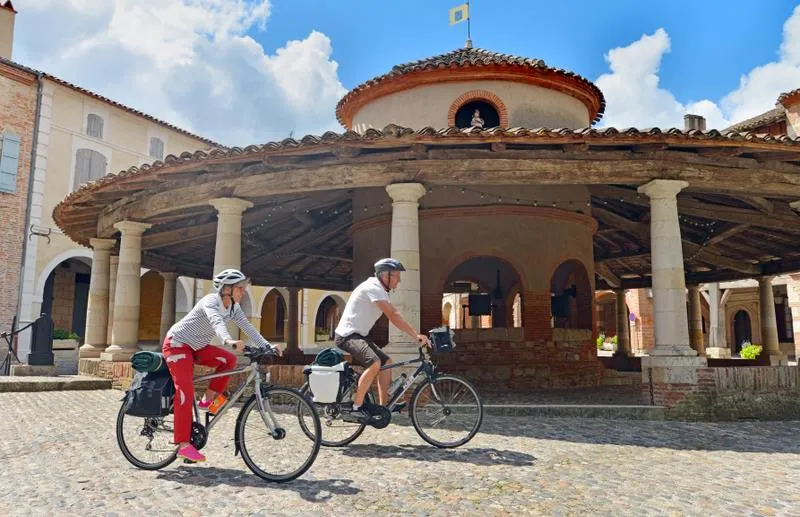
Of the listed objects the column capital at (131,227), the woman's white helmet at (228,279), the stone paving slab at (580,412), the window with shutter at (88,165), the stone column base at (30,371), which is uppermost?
the window with shutter at (88,165)

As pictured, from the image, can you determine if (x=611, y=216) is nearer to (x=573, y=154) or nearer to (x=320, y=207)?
(x=573, y=154)

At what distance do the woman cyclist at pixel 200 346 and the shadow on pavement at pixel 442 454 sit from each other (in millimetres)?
1351

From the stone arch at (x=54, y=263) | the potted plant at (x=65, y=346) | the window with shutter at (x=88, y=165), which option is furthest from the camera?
Answer: the window with shutter at (x=88, y=165)

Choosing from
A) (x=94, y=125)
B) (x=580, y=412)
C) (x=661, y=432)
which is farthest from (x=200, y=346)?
(x=94, y=125)

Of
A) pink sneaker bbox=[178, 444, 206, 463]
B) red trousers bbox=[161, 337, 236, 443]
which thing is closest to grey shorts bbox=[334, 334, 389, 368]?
red trousers bbox=[161, 337, 236, 443]

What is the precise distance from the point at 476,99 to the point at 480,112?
11.0 inches

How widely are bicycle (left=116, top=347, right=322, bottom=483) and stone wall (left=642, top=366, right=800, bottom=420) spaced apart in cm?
512

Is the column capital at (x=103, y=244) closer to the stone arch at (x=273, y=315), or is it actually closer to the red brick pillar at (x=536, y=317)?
the red brick pillar at (x=536, y=317)

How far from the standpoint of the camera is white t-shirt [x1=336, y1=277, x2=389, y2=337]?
17.7 ft

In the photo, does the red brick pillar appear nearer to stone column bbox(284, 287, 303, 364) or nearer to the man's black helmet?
the man's black helmet

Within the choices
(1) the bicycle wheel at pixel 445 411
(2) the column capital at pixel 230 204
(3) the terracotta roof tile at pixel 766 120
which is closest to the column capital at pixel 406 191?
(2) the column capital at pixel 230 204

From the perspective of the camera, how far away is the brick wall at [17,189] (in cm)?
1873

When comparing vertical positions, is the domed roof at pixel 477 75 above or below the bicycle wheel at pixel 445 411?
above

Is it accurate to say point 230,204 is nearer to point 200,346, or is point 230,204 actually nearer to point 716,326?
point 200,346
